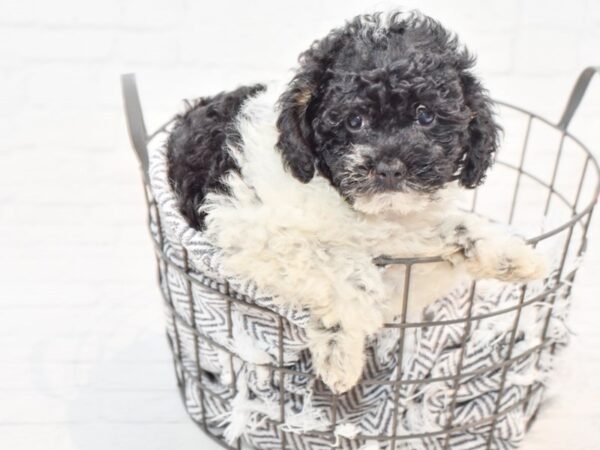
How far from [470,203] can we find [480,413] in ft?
3.50

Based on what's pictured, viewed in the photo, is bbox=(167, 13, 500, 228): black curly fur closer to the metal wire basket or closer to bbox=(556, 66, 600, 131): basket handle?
the metal wire basket

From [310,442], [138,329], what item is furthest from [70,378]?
[310,442]

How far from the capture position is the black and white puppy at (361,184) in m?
1.65

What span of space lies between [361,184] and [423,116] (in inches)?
6.8

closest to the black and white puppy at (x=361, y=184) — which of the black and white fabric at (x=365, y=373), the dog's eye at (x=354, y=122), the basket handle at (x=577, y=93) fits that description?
the dog's eye at (x=354, y=122)

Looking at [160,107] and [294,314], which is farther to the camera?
[160,107]

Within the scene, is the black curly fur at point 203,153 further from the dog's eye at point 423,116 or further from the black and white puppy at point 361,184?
the dog's eye at point 423,116

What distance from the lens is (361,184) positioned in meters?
1.64

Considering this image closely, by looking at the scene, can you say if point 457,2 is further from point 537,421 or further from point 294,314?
point 294,314

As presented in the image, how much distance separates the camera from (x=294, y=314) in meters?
1.77

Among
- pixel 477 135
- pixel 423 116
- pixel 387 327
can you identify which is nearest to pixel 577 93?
pixel 477 135

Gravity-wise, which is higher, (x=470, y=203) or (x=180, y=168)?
(x=180, y=168)

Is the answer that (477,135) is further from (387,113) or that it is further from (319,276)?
(319,276)

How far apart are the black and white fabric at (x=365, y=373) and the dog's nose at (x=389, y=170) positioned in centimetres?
40
